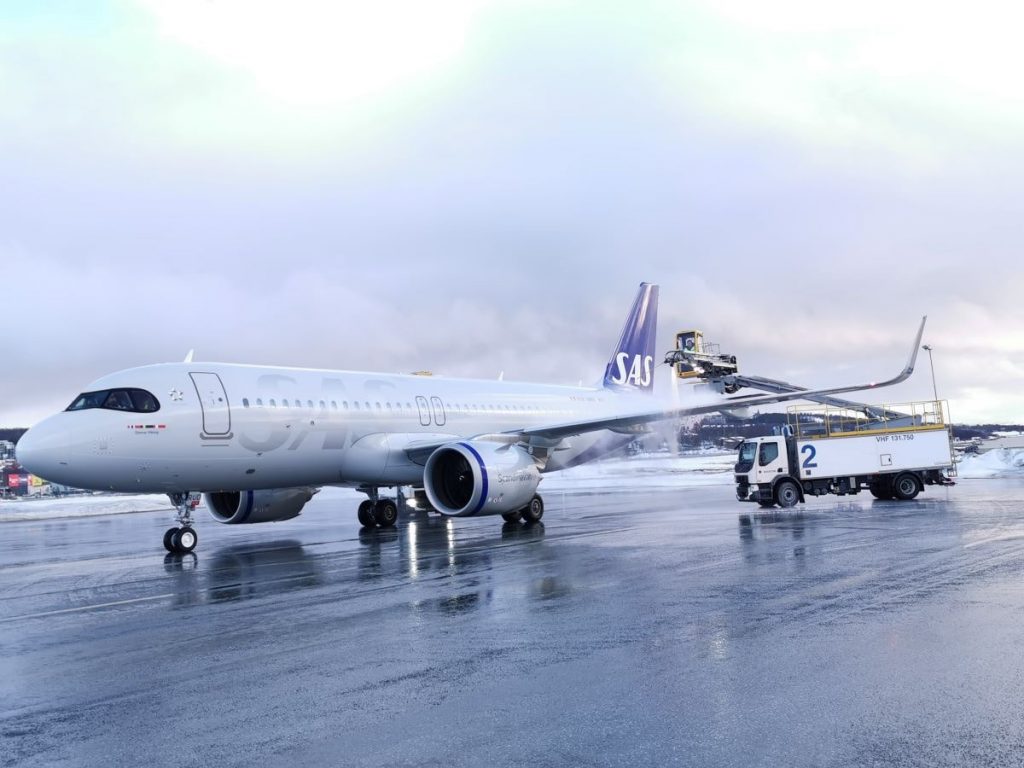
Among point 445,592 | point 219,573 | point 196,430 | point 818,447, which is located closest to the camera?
point 445,592

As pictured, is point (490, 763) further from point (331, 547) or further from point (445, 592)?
point (331, 547)

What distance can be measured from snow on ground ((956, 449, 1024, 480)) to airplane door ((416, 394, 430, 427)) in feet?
111

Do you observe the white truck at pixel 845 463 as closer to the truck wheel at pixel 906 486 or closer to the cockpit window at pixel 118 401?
the truck wheel at pixel 906 486

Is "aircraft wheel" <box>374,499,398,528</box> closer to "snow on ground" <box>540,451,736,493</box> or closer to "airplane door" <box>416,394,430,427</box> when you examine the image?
"airplane door" <box>416,394,430,427</box>

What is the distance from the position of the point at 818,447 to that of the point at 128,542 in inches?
715

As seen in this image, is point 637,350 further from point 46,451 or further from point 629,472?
point 629,472

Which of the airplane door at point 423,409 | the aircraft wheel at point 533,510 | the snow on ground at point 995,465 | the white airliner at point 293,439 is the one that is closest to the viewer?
the white airliner at point 293,439

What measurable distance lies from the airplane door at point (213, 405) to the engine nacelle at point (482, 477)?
A: 4233 mm

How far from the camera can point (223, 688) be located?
18.8 ft

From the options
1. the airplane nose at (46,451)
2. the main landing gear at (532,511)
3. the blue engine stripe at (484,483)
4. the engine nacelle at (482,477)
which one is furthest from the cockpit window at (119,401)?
the main landing gear at (532,511)

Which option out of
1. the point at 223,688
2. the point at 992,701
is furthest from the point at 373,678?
the point at 992,701

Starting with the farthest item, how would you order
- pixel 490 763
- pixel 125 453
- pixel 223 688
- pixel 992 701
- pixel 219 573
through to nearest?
pixel 125 453, pixel 219 573, pixel 223 688, pixel 992 701, pixel 490 763

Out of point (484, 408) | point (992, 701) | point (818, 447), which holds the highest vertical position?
point (484, 408)

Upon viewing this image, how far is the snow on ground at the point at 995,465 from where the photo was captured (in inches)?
1779
